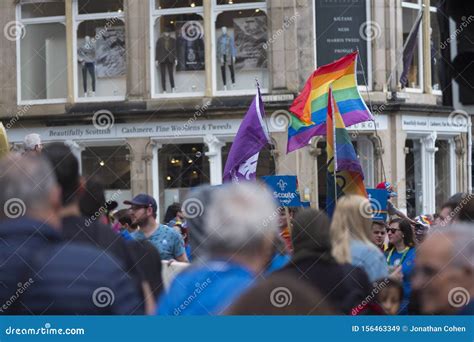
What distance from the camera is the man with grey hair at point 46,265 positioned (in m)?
4.88

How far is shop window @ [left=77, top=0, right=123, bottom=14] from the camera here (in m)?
22.3

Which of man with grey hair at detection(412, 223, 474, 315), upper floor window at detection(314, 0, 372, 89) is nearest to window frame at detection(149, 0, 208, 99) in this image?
upper floor window at detection(314, 0, 372, 89)

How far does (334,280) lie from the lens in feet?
16.1

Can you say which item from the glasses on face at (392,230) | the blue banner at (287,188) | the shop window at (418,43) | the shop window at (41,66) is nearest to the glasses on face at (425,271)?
the glasses on face at (392,230)

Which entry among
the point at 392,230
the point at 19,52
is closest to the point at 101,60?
the point at 19,52

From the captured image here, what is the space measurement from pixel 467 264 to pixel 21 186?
2.04 m

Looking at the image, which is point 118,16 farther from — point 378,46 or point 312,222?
point 312,222

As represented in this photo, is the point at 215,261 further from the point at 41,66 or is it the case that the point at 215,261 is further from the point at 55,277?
the point at 41,66

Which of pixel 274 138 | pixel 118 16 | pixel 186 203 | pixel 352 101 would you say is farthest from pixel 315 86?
pixel 118 16

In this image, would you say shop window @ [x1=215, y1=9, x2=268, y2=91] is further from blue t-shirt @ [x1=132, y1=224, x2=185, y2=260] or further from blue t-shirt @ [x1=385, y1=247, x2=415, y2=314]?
blue t-shirt @ [x1=385, y1=247, x2=415, y2=314]

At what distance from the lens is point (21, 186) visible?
200 inches

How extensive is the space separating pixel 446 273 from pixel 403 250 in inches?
55.8

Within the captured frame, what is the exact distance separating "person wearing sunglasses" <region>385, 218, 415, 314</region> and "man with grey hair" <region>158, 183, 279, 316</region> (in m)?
0.72
